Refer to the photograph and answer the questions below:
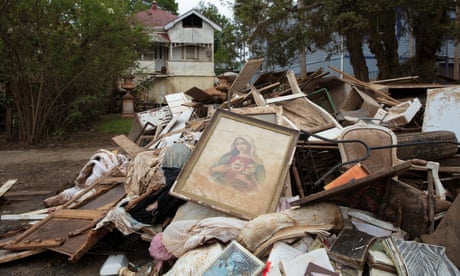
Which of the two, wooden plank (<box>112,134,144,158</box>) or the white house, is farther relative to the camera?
the white house

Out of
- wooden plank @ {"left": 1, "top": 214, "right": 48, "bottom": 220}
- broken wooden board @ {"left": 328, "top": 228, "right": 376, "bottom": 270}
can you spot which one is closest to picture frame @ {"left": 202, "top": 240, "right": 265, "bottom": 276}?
broken wooden board @ {"left": 328, "top": 228, "right": 376, "bottom": 270}

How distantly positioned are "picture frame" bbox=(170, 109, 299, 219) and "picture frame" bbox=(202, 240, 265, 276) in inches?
24.7

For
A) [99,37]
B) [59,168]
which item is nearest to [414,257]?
[59,168]

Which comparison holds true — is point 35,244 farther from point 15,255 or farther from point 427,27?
point 427,27

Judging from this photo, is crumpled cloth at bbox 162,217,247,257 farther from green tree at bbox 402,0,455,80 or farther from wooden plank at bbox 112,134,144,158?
green tree at bbox 402,0,455,80

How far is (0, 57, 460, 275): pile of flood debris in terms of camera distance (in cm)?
229

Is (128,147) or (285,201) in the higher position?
(128,147)

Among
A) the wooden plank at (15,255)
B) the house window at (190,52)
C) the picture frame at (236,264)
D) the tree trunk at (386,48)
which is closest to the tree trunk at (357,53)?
the tree trunk at (386,48)

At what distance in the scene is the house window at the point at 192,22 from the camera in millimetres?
25422

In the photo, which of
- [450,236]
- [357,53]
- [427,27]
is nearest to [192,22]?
[357,53]

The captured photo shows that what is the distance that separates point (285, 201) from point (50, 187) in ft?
14.7

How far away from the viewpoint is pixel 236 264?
2.22m

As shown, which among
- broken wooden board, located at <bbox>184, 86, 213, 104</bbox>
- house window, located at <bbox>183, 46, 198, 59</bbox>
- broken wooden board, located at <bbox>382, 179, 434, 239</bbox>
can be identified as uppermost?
house window, located at <bbox>183, 46, 198, 59</bbox>

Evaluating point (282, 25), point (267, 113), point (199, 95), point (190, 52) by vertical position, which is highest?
point (190, 52)
